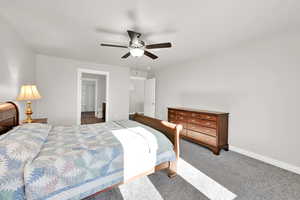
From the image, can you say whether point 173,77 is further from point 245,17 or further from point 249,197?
point 249,197

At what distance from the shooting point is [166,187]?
1723 millimetres

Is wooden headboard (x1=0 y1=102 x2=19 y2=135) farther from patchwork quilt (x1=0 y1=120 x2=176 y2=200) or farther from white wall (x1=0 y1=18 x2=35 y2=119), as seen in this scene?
patchwork quilt (x1=0 y1=120 x2=176 y2=200)

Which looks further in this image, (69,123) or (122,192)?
(69,123)

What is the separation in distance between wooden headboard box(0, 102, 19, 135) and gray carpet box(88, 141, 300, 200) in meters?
1.56

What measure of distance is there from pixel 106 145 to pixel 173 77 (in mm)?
3715

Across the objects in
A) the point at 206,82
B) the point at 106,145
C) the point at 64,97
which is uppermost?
the point at 206,82

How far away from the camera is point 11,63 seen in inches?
85.1

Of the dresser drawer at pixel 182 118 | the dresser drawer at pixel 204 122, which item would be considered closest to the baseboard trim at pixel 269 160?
the dresser drawer at pixel 204 122

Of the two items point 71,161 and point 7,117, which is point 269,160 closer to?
point 71,161

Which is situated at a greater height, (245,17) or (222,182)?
(245,17)

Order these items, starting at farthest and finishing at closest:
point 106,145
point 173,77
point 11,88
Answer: point 173,77, point 11,88, point 106,145

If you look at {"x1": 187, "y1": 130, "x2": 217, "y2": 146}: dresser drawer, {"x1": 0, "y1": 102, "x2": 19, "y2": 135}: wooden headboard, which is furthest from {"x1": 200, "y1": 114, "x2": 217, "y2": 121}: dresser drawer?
{"x1": 0, "y1": 102, "x2": 19, "y2": 135}: wooden headboard

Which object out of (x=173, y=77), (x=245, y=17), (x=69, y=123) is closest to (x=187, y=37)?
(x=245, y=17)

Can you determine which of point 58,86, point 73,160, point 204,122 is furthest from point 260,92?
point 58,86
